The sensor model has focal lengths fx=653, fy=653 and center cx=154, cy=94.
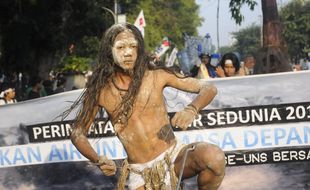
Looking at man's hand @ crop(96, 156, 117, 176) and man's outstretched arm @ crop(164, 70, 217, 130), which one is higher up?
man's outstretched arm @ crop(164, 70, 217, 130)

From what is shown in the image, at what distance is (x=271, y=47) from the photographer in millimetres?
8508

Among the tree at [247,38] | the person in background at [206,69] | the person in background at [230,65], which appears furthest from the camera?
the tree at [247,38]

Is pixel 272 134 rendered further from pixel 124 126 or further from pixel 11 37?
pixel 11 37

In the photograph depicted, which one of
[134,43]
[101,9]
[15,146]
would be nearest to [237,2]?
[15,146]

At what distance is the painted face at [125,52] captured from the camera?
3795 millimetres

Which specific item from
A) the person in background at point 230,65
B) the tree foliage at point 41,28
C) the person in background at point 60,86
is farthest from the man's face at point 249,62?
the tree foliage at point 41,28

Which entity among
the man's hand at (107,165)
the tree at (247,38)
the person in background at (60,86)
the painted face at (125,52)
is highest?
the painted face at (125,52)

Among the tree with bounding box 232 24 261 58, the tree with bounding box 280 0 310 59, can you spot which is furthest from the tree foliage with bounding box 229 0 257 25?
the tree with bounding box 232 24 261 58

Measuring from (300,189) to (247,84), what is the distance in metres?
1.01

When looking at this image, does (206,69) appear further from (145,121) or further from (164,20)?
(164,20)

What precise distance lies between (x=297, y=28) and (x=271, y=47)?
157 feet

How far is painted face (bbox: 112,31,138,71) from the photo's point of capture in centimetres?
379

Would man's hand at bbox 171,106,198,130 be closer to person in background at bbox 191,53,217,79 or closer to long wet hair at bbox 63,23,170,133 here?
long wet hair at bbox 63,23,170,133

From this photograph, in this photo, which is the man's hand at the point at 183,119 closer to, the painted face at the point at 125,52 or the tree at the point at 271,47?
the painted face at the point at 125,52
